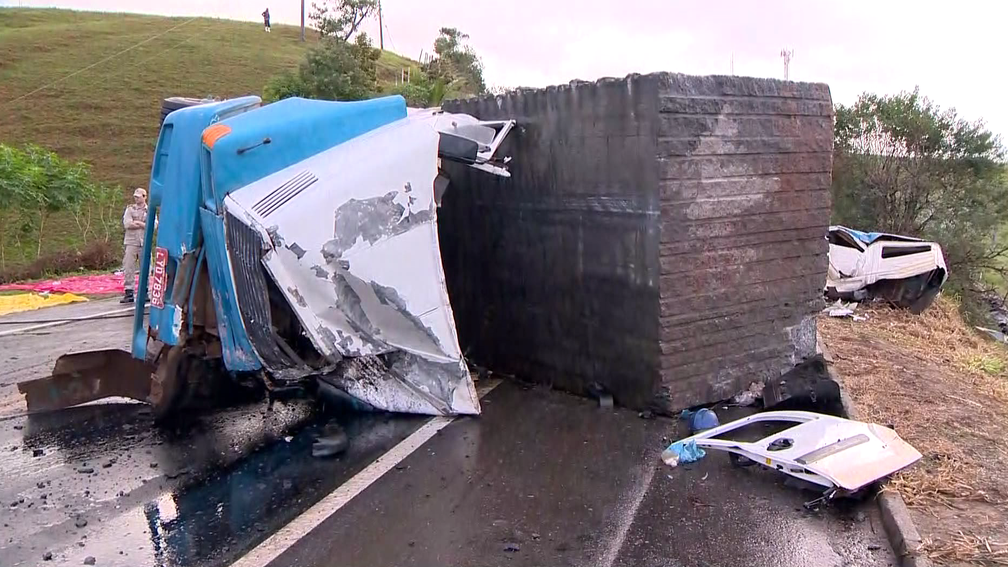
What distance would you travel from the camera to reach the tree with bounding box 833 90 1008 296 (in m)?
18.5

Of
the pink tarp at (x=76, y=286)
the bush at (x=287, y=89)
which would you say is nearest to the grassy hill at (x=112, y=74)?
the pink tarp at (x=76, y=286)

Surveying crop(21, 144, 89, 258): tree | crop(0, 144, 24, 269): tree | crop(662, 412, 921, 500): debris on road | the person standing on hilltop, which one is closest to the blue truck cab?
crop(662, 412, 921, 500): debris on road

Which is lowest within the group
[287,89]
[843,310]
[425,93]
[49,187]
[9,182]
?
[843,310]

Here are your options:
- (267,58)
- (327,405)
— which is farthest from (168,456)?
(267,58)

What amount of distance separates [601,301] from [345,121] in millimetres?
2347

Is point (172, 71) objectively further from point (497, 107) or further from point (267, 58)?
point (497, 107)

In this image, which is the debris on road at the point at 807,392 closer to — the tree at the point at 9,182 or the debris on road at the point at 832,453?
the debris on road at the point at 832,453

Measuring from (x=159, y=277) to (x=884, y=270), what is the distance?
1063 centimetres

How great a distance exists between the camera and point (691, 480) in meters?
4.60

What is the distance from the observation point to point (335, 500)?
4.42 meters

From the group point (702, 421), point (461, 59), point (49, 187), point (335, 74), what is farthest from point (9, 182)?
point (461, 59)

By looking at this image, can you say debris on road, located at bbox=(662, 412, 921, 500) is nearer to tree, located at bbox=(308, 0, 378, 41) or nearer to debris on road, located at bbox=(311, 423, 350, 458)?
debris on road, located at bbox=(311, 423, 350, 458)

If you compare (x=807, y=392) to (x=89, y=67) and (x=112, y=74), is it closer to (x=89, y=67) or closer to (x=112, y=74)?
(x=112, y=74)

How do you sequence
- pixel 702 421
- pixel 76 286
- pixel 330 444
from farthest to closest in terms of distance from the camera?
pixel 76 286 < pixel 702 421 < pixel 330 444
